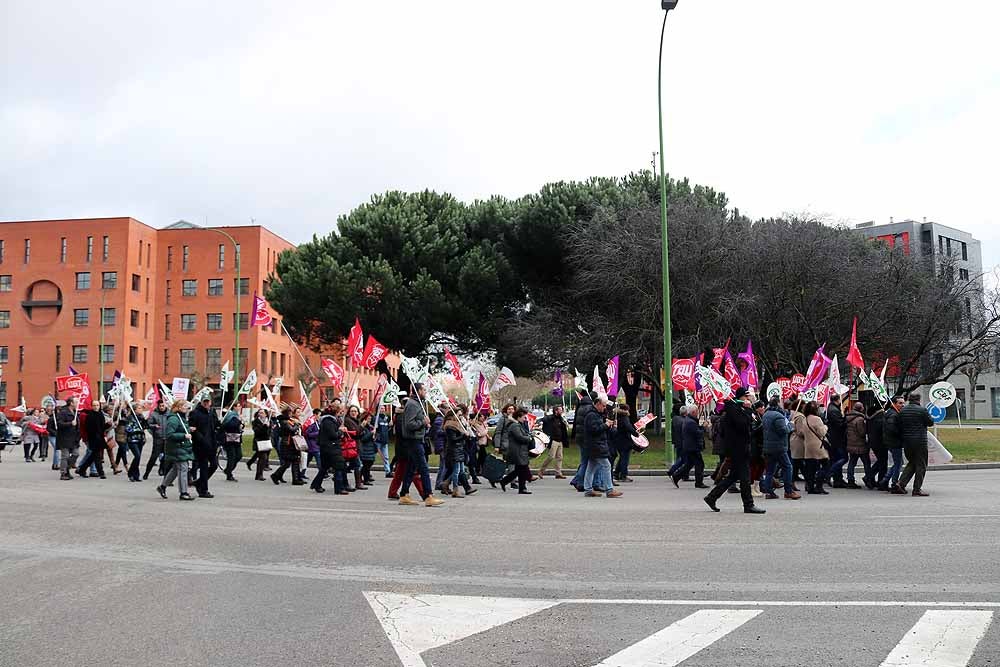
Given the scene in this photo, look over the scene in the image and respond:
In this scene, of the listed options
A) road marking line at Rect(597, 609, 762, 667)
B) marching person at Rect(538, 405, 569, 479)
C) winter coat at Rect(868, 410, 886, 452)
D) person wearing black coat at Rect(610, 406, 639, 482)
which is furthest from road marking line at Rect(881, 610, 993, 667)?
marching person at Rect(538, 405, 569, 479)

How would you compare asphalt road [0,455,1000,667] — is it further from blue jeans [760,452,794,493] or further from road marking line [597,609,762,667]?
blue jeans [760,452,794,493]

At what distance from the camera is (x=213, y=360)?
80125 millimetres

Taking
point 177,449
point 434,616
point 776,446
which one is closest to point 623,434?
point 776,446

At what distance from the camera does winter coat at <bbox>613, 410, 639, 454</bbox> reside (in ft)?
58.2

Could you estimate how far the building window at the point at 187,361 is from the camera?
265 feet

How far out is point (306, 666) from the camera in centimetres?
507

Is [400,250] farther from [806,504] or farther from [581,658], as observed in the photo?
[581,658]

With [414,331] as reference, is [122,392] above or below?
below

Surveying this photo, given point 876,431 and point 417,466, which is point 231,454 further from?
point 876,431

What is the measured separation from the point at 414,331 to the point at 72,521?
988 inches

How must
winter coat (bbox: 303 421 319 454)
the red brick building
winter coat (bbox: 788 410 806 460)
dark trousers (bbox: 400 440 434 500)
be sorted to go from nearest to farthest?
dark trousers (bbox: 400 440 434 500), winter coat (bbox: 788 410 806 460), winter coat (bbox: 303 421 319 454), the red brick building

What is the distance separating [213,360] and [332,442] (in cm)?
6873

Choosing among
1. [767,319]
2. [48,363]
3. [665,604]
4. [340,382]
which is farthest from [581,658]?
[48,363]

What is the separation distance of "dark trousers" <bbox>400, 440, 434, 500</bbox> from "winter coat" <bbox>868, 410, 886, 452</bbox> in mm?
7565
